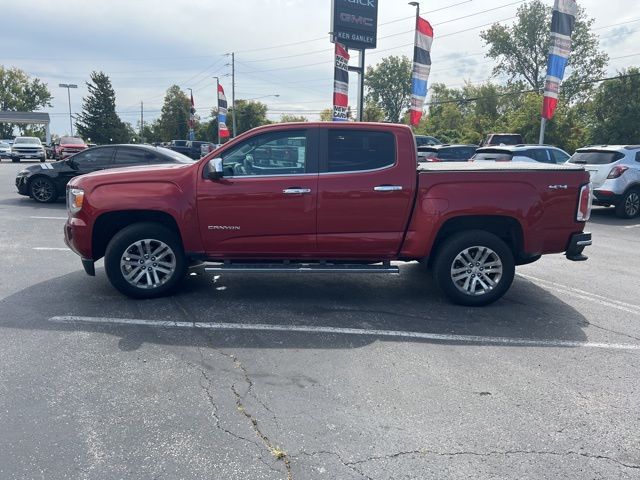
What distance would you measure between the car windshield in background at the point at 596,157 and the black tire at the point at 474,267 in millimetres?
9423

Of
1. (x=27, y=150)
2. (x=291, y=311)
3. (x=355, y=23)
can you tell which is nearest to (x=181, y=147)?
(x=27, y=150)

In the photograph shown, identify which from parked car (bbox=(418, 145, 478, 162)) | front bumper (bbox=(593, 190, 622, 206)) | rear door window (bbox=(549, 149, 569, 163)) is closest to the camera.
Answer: front bumper (bbox=(593, 190, 622, 206))

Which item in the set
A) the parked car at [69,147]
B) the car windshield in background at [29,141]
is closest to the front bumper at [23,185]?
the parked car at [69,147]

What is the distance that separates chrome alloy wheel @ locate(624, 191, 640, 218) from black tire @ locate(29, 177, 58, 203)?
14.6 m

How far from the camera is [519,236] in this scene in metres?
5.72

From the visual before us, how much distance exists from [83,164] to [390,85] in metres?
89.0

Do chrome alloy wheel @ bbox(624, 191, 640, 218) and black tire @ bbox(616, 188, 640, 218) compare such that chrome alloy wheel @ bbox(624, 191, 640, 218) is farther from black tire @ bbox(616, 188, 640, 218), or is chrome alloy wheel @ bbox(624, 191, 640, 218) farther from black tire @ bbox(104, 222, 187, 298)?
black tire @ bbox(104, 222, 187, 298)

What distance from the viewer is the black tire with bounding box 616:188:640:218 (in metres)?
12.9

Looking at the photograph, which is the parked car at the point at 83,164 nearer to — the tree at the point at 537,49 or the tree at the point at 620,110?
the tree at the point at 620,110

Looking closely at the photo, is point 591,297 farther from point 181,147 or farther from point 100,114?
point 100,114

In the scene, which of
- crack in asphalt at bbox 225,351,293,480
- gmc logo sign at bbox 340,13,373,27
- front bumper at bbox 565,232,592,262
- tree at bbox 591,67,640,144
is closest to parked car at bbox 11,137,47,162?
gmc logo sign at bbox 340,13,373,27

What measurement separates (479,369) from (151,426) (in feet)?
8.31

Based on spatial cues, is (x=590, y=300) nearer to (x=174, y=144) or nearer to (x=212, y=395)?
(x=212, y=395)

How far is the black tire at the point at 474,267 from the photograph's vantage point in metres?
5.57
